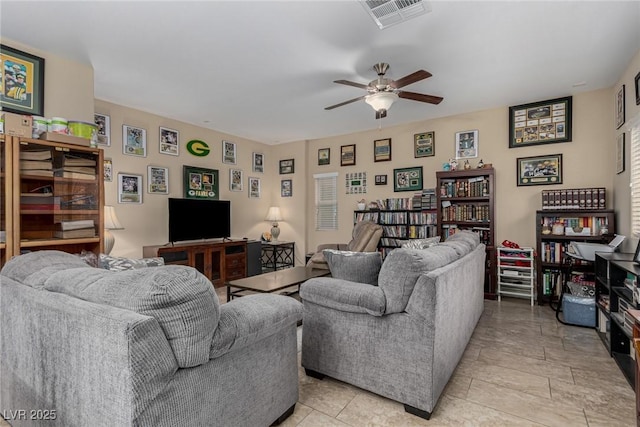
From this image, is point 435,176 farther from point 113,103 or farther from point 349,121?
point 113,103

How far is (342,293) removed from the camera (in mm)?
2020

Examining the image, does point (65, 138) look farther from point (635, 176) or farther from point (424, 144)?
point (635, 176)

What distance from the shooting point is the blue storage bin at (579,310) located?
10.5 ft

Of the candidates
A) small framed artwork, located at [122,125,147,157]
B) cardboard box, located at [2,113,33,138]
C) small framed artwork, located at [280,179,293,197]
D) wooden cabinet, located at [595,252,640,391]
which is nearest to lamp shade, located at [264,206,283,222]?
small framed artwork, located at [280,179,293,197]

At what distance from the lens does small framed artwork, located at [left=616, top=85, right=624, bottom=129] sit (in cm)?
339

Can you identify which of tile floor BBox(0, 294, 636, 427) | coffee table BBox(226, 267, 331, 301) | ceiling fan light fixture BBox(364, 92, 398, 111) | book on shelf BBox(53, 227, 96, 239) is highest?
ceiling fan light fixture BBox(364, 92, 398, 111)

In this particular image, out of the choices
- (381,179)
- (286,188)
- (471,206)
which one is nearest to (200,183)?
(286,188)

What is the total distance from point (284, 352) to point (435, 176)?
4.10m

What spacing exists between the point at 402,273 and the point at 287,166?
5128 millimetres

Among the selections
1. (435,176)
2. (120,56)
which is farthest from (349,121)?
(120,56)

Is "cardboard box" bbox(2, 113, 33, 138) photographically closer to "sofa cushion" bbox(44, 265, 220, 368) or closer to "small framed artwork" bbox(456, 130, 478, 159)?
"sofa cushion" bbox(44, 265, 220, 368)

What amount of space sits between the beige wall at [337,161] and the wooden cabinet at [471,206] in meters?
0.25

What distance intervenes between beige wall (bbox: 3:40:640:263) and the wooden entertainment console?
0.44 meters

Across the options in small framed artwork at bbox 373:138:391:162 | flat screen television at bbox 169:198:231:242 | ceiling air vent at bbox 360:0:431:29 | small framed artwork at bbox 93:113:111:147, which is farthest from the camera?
small framed artwork at bbox 373:138:391:162
